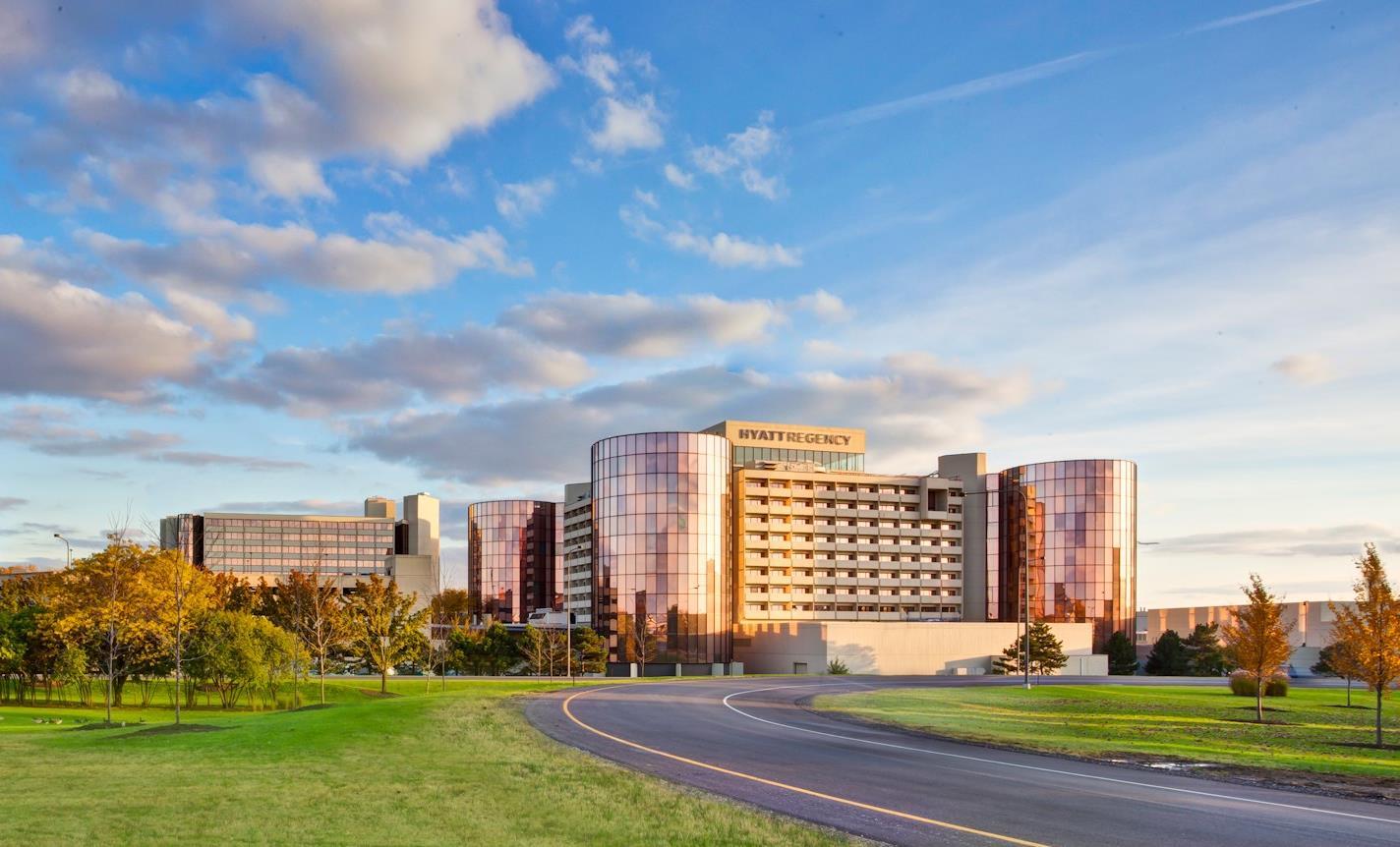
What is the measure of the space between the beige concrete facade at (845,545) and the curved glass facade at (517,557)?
5908 centimetres

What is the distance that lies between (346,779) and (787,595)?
124 metres

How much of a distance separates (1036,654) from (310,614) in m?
69.5

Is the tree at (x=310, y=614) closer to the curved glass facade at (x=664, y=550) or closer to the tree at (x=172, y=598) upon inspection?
the tree at (x=172, y=598)

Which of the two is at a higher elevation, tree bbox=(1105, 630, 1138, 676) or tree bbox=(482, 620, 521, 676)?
tree bbox=(482, 620, 521, 676)

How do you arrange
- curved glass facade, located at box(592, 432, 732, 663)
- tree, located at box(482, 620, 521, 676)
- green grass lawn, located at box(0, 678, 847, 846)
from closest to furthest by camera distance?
green grass lawn, located at box(0, 678, 847, 846), tree, located at box(482, 620, 521, 676), curved glass facade, located at box(592, 432, 732, 663)

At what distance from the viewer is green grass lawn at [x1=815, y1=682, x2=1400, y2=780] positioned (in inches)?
1160

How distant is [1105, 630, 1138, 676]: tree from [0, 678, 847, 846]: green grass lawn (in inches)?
4437

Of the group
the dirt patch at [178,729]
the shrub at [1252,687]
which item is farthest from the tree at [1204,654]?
the dirt patch at [178,729]

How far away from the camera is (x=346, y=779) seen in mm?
21719

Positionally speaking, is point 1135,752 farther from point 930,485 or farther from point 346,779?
point 930,485

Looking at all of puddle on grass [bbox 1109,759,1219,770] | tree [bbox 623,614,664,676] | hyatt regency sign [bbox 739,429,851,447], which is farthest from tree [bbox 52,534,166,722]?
hyatt regency sign [bbox 739,429,851,447]

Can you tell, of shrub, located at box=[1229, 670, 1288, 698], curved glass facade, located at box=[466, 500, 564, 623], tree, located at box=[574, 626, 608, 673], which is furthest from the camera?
curved glass facade, located at box=[466, 500, 564, 623]

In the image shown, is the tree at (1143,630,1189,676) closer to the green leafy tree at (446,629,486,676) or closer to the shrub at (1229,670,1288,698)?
the shrub at (1229,670,1288,698)

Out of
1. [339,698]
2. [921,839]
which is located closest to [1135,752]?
[921,839]
